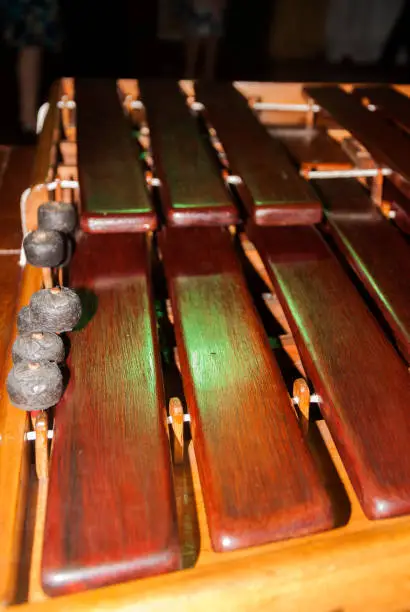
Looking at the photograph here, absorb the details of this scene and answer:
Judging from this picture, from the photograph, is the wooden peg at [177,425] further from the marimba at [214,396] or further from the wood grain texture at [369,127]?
the wood grain texture at [369,127]

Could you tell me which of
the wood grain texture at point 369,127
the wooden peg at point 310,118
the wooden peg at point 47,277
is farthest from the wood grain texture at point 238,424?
the wooden peg at point 310,118

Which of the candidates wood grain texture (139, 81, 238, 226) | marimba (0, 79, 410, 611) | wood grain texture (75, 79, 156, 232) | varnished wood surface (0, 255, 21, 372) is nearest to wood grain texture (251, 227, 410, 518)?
marimba (0, 79, 410, 611)

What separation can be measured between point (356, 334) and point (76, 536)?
3.29 feet

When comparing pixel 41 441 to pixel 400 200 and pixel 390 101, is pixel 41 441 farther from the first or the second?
pixel 390 101

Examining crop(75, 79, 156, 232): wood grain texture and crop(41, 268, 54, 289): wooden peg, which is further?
crop(75, 79, 156, 232): wood grain texture

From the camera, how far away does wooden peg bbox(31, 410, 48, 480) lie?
4.84 ft

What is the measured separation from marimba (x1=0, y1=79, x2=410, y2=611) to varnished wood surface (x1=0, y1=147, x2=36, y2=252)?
5 centimetres

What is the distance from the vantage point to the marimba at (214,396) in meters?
1.25

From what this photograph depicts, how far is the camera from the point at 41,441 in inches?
59.2

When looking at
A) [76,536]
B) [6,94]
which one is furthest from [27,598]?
[6,94]

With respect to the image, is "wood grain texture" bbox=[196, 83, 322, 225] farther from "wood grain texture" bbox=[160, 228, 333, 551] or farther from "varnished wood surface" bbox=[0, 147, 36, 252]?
"varnished wood surface" bbox=[0, 147, 36, 252]

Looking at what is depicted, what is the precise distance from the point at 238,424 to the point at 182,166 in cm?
141

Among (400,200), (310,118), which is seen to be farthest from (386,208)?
(310,118)

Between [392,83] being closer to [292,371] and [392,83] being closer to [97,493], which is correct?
[292,371]
